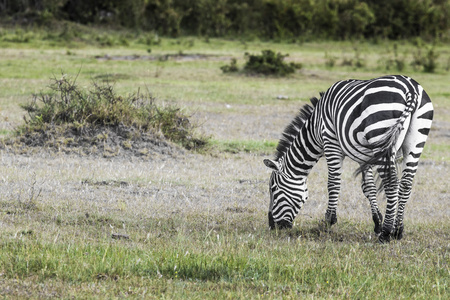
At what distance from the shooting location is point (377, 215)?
275 inches

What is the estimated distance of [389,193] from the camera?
6438mm

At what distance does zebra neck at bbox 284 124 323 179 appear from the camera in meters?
7.08

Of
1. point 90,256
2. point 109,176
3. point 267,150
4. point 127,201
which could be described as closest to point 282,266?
point 90,256

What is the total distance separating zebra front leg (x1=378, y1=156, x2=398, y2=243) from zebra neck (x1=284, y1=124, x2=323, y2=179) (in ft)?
3.33

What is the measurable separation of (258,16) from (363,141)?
37472 mm

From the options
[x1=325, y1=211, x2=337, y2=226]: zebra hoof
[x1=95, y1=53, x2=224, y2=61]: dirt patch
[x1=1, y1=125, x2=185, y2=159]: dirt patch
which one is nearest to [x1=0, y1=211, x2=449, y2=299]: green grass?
[x1=325, y1=211, x2=337, y2=226]: zebra hoof

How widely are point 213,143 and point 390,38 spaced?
34.2m

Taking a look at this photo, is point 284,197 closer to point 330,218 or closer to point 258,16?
point 330,218

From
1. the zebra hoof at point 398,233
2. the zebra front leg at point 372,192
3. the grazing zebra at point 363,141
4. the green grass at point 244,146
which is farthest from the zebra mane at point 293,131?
the green grass at point 244,146

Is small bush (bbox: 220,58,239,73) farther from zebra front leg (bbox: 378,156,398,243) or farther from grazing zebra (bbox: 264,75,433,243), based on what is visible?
zebra front leg (bbox: 378,156,398,243)

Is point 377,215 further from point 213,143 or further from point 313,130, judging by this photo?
point 213,143

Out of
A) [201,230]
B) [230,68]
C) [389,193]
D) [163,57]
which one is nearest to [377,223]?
[389,193]

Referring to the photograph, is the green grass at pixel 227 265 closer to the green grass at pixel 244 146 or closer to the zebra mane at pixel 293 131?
the zebra mane at pixel 293 131

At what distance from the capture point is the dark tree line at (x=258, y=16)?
40438mm
